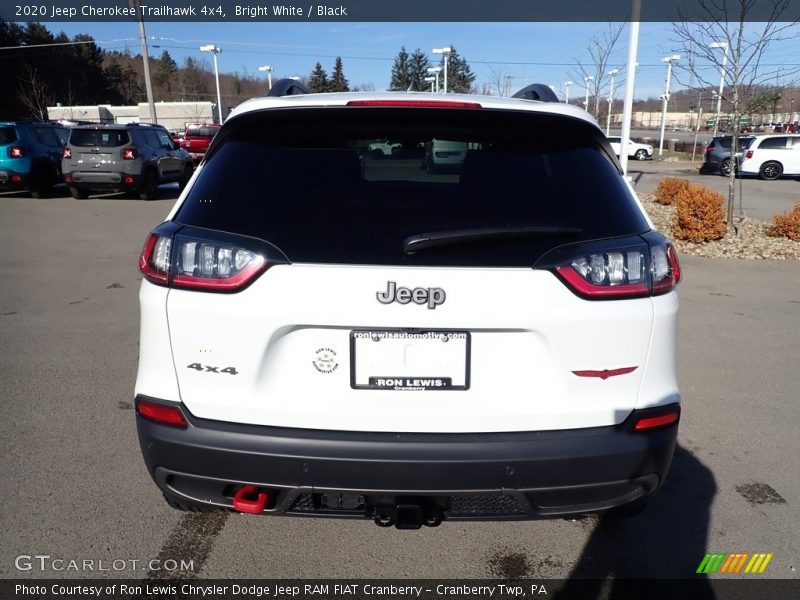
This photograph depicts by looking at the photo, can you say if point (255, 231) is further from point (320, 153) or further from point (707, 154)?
point (707, 154)

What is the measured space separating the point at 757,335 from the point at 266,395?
5.33 metres

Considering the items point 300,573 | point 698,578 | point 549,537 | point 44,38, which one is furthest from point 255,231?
point 44,38

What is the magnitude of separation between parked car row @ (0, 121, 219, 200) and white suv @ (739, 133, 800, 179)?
23.0 metres

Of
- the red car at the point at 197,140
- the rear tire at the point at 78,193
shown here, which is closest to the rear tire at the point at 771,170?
the red car at the point at 197,140

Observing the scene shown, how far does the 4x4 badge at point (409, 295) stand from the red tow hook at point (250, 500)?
2.75 feet

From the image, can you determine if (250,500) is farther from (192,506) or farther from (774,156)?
(774,156)

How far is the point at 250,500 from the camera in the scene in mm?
2158

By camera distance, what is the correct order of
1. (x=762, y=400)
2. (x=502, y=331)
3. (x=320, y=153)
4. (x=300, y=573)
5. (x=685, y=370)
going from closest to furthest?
(x=502, y=331)
(x=320, y=153)
(x=300, y=573)
(x=762, y=400)
(x=685, y=370)

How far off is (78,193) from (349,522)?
1603 centimetres

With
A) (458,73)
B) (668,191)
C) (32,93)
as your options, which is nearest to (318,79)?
(458,73)

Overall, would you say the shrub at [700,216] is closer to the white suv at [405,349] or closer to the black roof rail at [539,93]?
the black roof rail at [539,93]

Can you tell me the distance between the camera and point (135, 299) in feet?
22.0

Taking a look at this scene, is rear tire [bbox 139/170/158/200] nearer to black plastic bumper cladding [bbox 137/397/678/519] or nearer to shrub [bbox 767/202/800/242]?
Answer: shrub [bbox 767/202/800/242]

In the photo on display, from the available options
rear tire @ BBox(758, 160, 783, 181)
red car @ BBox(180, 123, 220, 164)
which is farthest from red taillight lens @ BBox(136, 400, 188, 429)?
rear tire @ BBox(758, 160, 783, 181)
